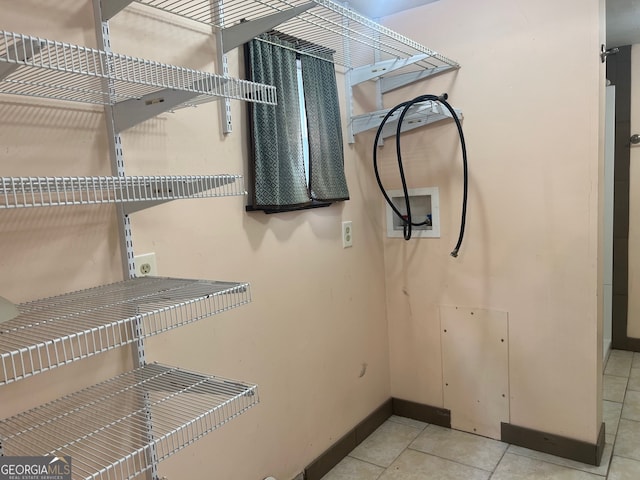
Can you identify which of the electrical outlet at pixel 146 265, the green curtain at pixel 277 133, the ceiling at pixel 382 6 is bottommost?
the electrical outlet at pixel 146 265

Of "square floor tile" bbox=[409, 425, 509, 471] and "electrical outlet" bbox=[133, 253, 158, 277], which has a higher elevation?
"electrical outlet" bbox=[133, 253, 158, 277]

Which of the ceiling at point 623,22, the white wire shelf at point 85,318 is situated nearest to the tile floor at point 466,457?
the white wire shelf at point 85,318

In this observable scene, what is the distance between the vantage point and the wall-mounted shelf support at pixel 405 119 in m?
2.24

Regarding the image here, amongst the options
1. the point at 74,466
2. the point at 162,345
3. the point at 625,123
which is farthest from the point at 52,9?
the point at 625,123

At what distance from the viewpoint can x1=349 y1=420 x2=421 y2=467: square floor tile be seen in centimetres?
231

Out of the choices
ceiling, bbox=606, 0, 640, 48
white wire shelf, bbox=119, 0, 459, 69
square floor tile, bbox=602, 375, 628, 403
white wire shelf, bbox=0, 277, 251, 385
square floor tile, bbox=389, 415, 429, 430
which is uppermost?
ceiling, bbox=606, 0, 640, 48

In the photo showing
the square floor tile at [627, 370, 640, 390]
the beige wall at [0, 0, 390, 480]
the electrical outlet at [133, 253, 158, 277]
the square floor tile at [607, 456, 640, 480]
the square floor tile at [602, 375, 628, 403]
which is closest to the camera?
the beige wall at [0, 0, 390, 480]

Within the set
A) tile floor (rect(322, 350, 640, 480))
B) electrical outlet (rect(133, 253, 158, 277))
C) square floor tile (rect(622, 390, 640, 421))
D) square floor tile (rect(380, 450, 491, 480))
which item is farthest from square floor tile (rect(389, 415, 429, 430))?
electrical outlet (rect(133, 253, 158, 277))

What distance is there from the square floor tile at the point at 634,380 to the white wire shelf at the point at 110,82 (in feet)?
9.48

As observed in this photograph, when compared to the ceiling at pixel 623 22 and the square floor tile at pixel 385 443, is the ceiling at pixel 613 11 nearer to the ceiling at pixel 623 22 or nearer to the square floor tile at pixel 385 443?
the ceiling at pixel 623 22

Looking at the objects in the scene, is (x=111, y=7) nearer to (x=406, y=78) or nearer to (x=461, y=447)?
(x=406, y=78)

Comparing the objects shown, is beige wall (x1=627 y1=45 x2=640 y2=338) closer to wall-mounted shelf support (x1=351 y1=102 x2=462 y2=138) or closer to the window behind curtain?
wall-mounted shelf support (x1=351 y1=102 x2=462 y2=138)

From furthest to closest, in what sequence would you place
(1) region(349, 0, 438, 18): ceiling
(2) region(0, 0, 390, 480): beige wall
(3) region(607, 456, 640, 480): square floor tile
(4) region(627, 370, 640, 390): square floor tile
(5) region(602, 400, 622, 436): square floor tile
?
(4) region(627, 370, 640, 390): square floor tile < (5) region(602, 400, 622, 436): square floor tile < (1) region(349, 0, 438, 18): ceiling < (3) region(607, 456, 640, 480): square floor tile < (2) region(0, 0, 390, 480): beige wall

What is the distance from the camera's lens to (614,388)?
2.92 meters
